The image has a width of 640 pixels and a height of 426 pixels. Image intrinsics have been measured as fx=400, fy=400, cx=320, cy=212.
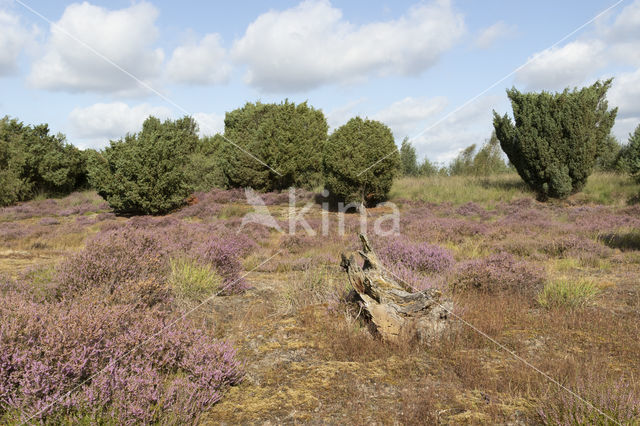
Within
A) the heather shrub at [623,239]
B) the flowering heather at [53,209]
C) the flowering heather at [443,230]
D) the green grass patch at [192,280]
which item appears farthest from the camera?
the flowering heather at [53,209]

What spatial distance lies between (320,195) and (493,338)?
746 inches

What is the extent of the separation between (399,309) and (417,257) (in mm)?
2797

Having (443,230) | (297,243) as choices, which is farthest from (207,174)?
(443,230)

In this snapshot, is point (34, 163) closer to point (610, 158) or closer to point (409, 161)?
point (409, 161)

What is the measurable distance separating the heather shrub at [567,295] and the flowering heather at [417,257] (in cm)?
169

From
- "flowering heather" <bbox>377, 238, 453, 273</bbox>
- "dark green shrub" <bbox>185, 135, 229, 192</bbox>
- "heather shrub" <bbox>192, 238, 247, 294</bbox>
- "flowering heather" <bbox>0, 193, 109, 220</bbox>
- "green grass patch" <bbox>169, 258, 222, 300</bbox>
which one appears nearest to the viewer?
"green grass patch" <bbox>169, 258, 222, 300</bbox>

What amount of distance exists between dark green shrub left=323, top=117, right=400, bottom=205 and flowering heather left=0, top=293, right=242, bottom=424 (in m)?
16.0

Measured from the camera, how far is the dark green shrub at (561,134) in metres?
19.9

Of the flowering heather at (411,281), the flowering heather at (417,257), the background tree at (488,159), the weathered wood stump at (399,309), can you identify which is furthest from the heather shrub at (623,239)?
the background tree at (488,159)

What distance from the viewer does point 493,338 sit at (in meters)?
4.26

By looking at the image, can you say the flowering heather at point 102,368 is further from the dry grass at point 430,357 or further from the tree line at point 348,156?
the tree line at point 348,156

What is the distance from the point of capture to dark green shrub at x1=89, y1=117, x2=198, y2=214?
1906 centimetres

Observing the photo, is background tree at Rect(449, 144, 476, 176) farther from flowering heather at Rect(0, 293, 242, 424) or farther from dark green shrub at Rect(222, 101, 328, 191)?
flowering heather at Rect(0, 293, 242, 424)

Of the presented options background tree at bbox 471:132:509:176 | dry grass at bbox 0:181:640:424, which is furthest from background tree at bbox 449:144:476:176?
dry grass at bbox 0:181:640:424
